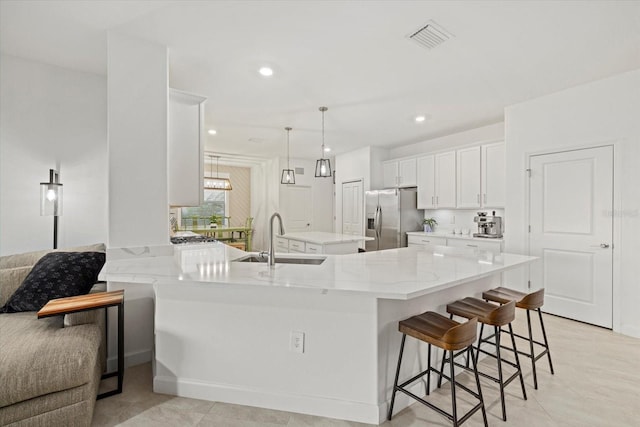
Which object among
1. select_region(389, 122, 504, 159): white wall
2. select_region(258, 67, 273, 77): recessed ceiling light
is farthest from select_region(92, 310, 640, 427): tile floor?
select_region(389, 122, 504, 159): white wall

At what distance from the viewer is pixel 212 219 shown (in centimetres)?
831

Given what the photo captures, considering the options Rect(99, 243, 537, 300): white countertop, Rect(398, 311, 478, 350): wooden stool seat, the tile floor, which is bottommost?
the tile floor

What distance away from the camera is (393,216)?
5801mm

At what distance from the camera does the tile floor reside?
1.80m

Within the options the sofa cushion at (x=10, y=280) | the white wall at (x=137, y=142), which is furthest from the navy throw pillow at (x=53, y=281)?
the white wall at (x=137, y=142)

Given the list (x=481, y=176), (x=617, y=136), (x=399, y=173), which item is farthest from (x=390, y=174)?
(x=617, y=136)

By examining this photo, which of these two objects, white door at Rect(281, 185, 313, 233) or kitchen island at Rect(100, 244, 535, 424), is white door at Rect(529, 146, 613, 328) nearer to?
kitchen island at Rect(100, 244, 535, 424)

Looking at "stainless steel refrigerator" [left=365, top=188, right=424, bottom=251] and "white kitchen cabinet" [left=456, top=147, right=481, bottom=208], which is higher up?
"white kitchen cabinet" [left=456, top=147, right=481, bottom=208]

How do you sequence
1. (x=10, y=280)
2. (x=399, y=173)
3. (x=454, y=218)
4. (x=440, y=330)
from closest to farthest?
(x=440, y=330) → (x=10, y=280) → (x=454, y=218) → (x=399, y=173)

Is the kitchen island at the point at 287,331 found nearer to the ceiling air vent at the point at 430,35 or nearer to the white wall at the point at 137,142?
the white wall at the point at 137,142

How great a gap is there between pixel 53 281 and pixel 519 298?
3526 millimetres

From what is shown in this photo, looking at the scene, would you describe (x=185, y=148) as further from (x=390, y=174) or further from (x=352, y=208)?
(x=352, y=208)

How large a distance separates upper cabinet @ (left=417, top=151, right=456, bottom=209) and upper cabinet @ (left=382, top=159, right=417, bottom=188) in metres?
0.15

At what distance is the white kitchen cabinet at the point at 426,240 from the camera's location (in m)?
5.11
